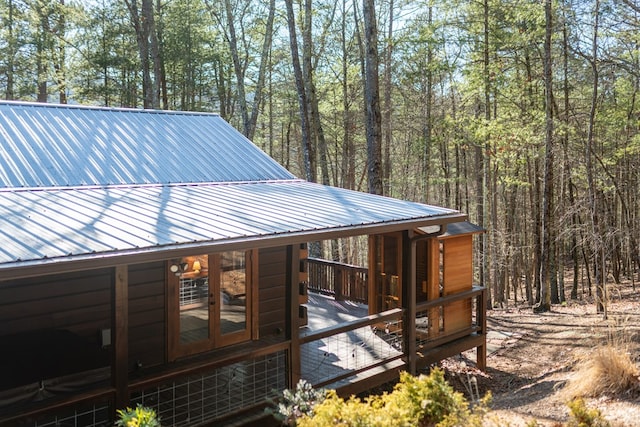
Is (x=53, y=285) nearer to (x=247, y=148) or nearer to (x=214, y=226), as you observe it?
(x=214, y=226)

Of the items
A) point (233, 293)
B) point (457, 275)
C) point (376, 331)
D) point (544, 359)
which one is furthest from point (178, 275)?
point (544, 359)

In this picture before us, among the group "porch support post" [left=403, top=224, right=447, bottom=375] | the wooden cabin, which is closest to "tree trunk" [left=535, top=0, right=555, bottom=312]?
the wooden cabin

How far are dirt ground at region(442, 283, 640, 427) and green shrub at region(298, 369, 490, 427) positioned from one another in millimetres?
566

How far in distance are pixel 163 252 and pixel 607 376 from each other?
485cm

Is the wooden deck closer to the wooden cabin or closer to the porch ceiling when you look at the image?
the wooden cabin

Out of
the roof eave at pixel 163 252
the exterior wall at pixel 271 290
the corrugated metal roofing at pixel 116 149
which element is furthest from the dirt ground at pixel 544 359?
the corrugated metal roofing at pixel 116 149

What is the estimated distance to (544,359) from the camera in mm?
9664

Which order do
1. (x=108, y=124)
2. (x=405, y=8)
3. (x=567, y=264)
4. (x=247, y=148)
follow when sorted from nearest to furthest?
(x=108, y=124)
(x=247, y=148)
(x=405, y=8)
(x=567, y=264)

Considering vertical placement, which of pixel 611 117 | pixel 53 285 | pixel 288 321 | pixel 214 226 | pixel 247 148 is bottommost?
pixel 288 321

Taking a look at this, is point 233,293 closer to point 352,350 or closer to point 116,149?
point 352,350

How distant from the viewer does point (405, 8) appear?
21766mm

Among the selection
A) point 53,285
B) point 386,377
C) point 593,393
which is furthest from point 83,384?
point 593,393

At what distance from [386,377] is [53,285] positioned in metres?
4.52

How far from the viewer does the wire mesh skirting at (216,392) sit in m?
5.82
